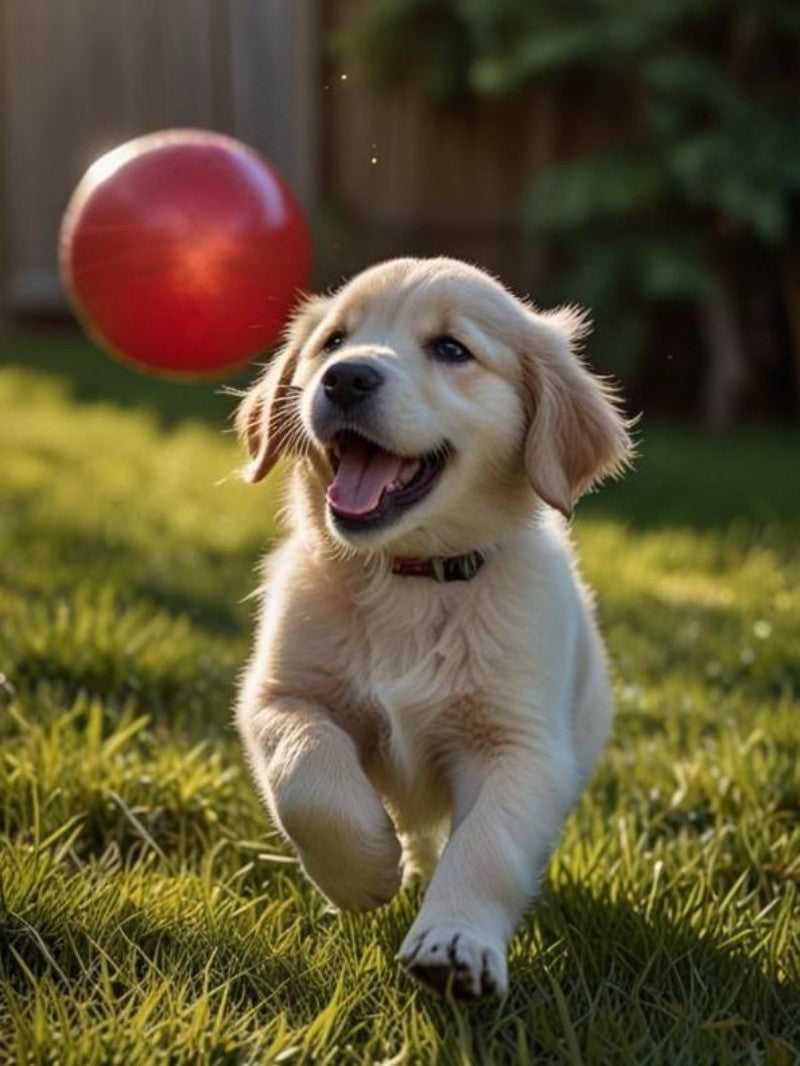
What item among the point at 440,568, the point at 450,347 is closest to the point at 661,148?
the point at 450,347

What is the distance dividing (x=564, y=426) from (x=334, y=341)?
1.40 feet

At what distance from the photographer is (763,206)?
326 inches

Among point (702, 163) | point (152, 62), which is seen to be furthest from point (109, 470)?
point (152, 62)

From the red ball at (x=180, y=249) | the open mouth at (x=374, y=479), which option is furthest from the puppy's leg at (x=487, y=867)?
the red ball at (x=180, y=249)

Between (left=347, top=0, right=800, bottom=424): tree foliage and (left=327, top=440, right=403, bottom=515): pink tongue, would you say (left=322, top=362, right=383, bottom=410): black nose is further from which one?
(left=347, top=0, right=800, bottom=424): tree foliage

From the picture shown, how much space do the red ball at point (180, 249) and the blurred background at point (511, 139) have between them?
16.6 ft

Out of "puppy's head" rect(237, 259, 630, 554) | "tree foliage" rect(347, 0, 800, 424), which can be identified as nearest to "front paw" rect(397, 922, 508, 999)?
"puppy's head" rect(237, 259, 630, 554)

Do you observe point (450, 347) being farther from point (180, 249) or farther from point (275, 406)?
point (180, 249)

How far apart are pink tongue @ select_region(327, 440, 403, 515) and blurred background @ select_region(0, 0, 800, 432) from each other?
6.02 metres

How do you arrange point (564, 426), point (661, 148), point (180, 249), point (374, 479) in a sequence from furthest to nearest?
point (661, 148), point (180, 249), point (564, 426), point (374, 479)

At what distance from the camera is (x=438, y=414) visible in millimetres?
2641

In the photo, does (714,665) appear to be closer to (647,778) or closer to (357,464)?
(647,778)

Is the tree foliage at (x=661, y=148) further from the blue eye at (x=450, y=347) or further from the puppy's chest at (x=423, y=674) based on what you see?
the puppy's chest at (x=423, y=674)

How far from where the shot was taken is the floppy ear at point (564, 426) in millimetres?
2730
